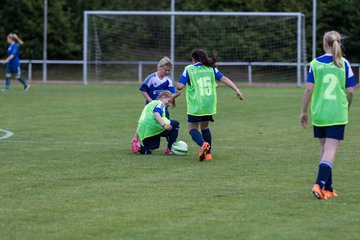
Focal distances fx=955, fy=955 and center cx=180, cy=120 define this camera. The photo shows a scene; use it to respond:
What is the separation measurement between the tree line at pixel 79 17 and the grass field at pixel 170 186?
26.0 m

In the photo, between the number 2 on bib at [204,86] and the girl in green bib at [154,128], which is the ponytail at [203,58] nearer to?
the number 2 on bib at [204,86]

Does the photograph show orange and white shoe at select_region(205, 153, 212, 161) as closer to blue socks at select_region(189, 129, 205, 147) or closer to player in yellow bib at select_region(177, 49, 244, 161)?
player in yellow bib at select_region(177, 49, 244, 161)

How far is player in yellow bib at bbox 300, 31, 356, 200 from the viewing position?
9.76 m

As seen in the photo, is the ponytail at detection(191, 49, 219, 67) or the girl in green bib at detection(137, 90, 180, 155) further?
the girl in green bib at detection(137, 90, 180, 155)

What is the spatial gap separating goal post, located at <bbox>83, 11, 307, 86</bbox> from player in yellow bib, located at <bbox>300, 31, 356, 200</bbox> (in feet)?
104

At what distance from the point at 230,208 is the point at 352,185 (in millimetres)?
2194

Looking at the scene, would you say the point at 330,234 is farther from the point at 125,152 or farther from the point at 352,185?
the point at 125,152

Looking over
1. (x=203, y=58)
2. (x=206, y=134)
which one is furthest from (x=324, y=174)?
(x=206, y=134)

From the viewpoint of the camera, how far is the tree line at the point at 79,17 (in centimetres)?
4528

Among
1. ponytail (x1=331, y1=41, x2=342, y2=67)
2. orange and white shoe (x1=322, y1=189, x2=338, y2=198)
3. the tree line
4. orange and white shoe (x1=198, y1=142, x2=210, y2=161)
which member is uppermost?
the tree line

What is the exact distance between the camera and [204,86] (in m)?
13.5

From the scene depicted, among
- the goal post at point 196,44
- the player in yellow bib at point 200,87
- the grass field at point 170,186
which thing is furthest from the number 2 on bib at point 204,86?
the goal post at point 196,44

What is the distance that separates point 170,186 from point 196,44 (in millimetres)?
33477

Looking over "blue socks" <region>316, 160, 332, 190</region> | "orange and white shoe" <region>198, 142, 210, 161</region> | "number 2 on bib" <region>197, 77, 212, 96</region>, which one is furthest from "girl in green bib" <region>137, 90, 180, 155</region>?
"blue socks" <region>316, 160, 332, 190</region>
